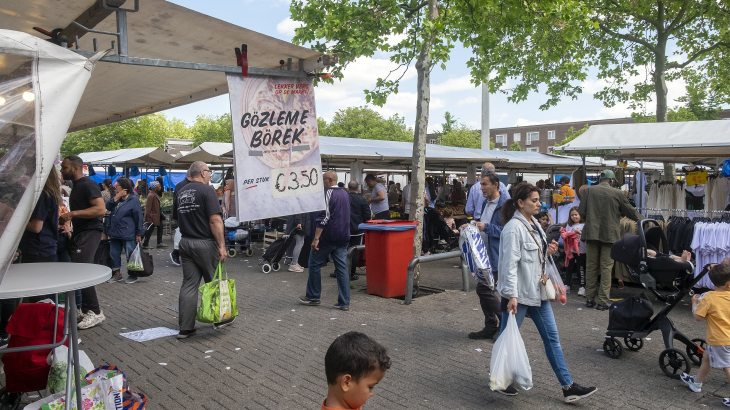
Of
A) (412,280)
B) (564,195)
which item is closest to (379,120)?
(564,195)

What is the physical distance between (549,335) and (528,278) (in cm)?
48

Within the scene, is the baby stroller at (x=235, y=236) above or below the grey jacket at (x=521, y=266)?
below

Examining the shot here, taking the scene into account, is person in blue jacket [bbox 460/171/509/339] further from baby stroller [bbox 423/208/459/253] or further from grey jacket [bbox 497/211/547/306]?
baby stroller [bbox 423/208/459/253]

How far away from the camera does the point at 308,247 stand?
33.3 feet

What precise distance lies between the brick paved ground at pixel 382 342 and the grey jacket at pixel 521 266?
0.88 meters

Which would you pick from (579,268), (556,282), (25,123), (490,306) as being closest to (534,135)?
(579,268)

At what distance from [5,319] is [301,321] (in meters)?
3.17

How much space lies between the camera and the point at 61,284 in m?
2.63

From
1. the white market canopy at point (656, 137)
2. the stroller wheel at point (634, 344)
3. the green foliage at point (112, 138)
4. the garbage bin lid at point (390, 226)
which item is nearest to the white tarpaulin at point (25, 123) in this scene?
the stroller wheel at point (634, 344)

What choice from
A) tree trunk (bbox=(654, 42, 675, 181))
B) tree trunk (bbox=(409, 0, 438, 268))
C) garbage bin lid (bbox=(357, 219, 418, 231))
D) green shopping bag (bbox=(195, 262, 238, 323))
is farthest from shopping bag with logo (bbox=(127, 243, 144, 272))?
tree trunk (bbox=(654, 42, 675, 181))

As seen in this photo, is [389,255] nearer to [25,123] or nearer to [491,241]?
[491,241]

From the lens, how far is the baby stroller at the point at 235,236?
1222 centimetres

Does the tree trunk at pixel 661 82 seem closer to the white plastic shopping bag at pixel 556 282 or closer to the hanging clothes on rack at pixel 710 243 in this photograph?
the hanging clothes on rack at pixel 710 243

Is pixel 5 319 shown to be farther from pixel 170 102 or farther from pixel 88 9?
pixel 88 9
